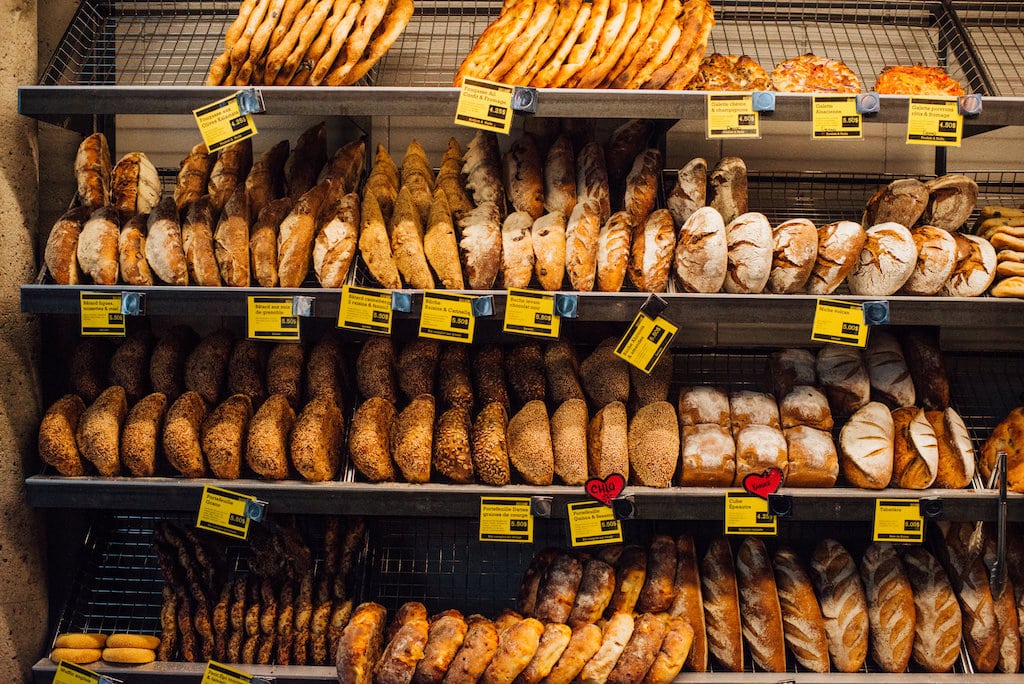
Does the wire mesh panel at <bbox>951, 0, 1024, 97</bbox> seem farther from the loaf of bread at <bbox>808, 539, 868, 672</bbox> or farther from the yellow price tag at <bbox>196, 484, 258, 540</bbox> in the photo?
the yellow price tag at <bbox>196, 484, 258, 540</bbox>

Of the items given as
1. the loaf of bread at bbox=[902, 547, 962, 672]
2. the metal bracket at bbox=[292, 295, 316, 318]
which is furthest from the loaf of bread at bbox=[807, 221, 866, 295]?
the metal bracket at bbox=[292, 295, 316, 318]

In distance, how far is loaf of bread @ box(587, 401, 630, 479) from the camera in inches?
82.0

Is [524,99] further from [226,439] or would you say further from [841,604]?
[841,604]

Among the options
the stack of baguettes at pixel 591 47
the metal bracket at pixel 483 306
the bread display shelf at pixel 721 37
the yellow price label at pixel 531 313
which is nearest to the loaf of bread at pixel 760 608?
the yellow price label at pixel 531 313

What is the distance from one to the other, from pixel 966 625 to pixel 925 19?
197cm

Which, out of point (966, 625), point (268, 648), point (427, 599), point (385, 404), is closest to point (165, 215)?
point (385, 404)

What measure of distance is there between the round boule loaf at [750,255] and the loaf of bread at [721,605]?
75cm

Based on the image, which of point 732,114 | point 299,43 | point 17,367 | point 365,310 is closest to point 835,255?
point 732,114

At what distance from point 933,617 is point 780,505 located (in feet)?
1.84

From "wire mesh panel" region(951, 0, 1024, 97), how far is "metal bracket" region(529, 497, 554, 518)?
2.13m

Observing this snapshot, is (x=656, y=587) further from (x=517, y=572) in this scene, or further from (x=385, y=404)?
(x=385, y=404)

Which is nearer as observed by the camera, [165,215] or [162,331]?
[165,215]

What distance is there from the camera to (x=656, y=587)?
216cm

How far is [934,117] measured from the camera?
1997mm
